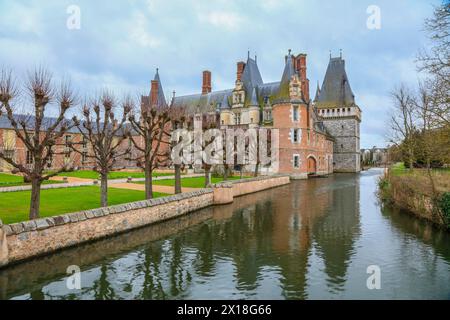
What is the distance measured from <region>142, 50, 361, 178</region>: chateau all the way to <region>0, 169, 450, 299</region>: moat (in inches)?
734

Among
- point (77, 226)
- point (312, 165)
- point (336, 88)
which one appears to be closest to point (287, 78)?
point (312, 165)

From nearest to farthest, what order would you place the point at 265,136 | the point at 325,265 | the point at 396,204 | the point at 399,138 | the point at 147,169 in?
the point at 325,265 → the point at 147,169 → the point at 396,204 → the point at 399,138 → the point at 265,136

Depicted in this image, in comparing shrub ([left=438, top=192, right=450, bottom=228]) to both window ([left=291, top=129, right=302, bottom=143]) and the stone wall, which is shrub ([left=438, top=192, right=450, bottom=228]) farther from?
window ([left=291, top=129, right=302, bottom=143])

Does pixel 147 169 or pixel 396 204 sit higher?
pixel 147 169

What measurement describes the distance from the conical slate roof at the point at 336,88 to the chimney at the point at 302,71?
1472 cm

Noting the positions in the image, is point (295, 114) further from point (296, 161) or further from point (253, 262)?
point (253, 262)

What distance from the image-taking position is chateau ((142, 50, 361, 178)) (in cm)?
3756

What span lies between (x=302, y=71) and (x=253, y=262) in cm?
3526

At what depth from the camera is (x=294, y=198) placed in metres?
21.7

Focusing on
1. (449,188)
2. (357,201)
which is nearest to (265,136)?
(357,201)

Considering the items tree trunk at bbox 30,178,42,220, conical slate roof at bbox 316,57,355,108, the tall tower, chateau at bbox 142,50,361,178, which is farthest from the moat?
conical slate roof at bbox 316,57,355,108

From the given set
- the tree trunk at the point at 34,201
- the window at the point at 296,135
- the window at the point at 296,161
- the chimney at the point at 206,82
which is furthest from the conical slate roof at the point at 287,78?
the tree trunk at the point at 34,201

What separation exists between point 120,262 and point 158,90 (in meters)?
43.1
